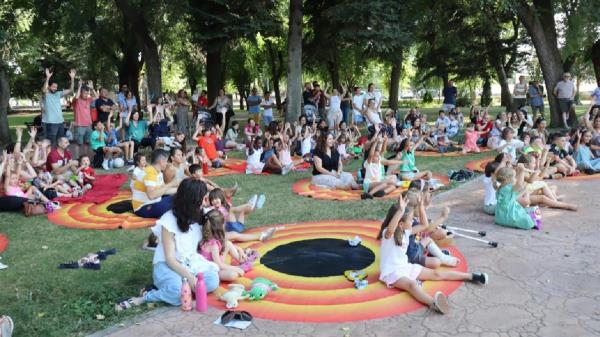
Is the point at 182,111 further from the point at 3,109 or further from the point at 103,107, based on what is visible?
the point at 3,109

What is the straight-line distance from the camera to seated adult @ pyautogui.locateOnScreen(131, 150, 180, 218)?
24.9ft

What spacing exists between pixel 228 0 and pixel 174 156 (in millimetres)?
10591

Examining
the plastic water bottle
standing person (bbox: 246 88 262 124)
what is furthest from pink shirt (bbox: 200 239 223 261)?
standing person (bbox: 246 88 262 124)

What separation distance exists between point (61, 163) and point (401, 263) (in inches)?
310

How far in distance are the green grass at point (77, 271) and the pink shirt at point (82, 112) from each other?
5.34 metres

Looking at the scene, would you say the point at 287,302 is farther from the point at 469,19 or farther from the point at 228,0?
the point at 469,19

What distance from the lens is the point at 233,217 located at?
6.99 m

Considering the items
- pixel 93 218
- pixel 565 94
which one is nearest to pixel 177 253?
pixel 93 218

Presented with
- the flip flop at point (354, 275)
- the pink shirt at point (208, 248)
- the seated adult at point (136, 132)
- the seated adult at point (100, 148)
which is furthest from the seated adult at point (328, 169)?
the seated adult at point (136, 132)

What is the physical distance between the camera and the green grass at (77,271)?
4527mm

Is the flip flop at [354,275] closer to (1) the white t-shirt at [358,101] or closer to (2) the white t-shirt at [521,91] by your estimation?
(1) the white t-shirt at [358,101]

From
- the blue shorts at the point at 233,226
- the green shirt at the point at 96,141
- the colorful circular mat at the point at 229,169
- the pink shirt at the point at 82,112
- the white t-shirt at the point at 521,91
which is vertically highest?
the white t-shirt at the point at 521,91

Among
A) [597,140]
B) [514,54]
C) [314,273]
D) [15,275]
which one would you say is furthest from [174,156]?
[514,54]

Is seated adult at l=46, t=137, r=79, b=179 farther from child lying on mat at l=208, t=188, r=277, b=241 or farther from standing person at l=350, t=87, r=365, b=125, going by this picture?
standing person at l=350, t=87, r=365, b=125
